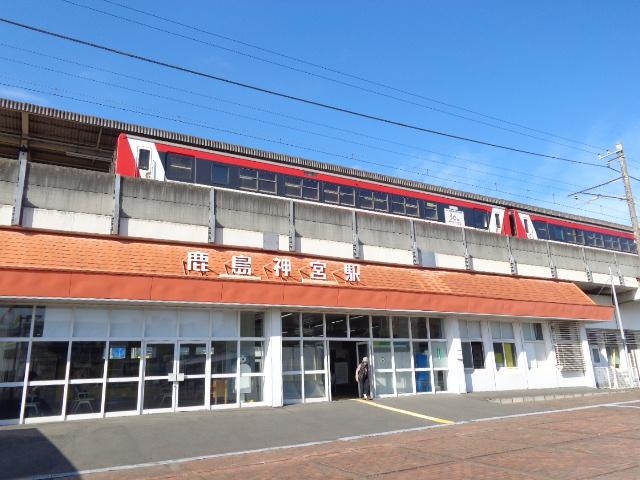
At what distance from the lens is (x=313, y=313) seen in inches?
626

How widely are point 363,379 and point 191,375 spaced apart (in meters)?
5.83

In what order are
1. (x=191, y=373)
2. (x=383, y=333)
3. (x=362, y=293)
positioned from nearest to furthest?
(x=191, y=373) → (x=362, y=293) → (x=383, y=333)

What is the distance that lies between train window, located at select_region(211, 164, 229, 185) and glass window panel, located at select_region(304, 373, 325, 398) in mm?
7262

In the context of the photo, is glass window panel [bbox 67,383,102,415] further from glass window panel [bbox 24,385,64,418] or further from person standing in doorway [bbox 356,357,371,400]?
person standing in doorway [bbox 356,357,371,400]

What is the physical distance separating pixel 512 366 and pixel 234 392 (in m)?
12.3

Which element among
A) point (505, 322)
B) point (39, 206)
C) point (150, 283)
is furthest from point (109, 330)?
point (505, 322)

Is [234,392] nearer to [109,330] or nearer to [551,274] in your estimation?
[109,330]

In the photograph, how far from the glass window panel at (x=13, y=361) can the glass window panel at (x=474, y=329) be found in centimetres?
1514

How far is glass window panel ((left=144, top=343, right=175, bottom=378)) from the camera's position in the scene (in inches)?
517

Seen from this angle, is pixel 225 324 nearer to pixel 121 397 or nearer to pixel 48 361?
pixel 121 397

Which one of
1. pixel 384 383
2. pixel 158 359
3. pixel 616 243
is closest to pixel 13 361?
pixel 158 359

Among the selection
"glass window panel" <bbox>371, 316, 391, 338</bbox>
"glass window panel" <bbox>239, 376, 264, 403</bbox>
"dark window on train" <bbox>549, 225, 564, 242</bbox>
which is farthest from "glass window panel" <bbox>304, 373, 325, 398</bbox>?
"dark window on train" <bbox>549, 225, 564, 242</bbox>

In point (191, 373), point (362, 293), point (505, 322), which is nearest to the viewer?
point (191, 373)

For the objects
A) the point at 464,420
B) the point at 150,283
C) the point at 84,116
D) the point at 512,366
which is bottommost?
the point at 464,420
